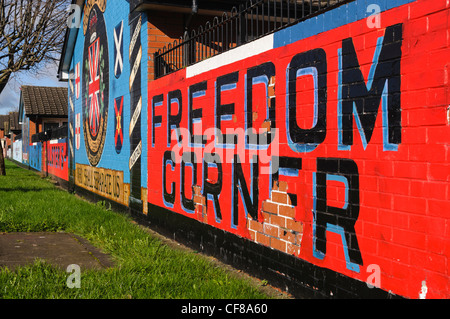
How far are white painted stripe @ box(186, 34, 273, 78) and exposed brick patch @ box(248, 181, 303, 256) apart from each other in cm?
152

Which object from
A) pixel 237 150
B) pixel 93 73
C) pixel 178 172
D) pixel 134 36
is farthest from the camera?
pixel 93 73

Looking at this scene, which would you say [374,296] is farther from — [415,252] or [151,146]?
[151,146]

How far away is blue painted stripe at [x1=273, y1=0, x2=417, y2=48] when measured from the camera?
375cm

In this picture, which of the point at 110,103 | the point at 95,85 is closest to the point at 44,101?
the point at 95,85

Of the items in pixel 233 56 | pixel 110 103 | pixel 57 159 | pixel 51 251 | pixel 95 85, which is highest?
pixel 95 85

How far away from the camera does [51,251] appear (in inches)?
257

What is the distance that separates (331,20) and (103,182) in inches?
355

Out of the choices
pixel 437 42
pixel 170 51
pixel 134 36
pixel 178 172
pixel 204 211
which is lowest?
pixel 204 211

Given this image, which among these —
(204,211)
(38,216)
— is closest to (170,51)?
(204,211)

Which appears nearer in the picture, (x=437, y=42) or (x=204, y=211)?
(x=437, y=42)

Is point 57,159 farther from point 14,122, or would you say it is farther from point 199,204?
point 14,122

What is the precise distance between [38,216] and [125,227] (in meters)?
2.02

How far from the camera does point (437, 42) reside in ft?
10.7
